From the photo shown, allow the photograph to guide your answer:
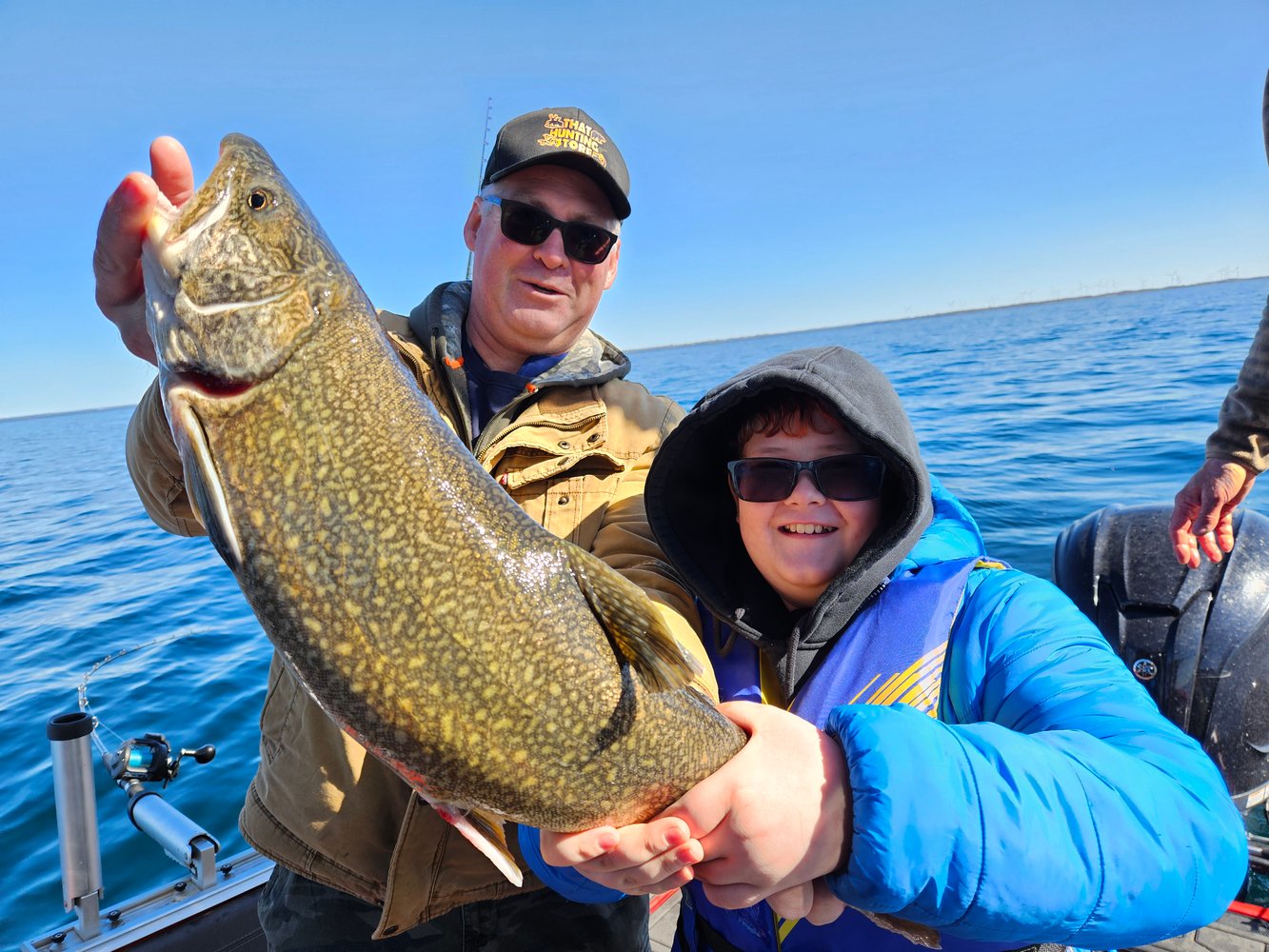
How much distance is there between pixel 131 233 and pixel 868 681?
2555 mm

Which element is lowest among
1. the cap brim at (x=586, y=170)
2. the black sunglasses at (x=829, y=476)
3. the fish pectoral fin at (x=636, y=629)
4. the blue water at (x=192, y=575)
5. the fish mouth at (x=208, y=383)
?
the blue water at (x=192, y=575)

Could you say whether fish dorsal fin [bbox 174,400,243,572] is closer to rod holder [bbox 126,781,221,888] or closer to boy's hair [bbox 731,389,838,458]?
boy's hair [bbox 731,389,838,458]

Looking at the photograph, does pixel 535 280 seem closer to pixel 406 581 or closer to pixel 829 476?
pixel 829 476

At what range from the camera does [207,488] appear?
1.89 meters

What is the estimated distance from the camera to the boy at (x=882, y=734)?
4.81 feet

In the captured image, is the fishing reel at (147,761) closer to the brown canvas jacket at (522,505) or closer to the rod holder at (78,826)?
the rod holder at (78,826)

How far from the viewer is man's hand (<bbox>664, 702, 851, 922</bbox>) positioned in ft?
5.08

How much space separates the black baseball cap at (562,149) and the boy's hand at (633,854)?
260 centimetres

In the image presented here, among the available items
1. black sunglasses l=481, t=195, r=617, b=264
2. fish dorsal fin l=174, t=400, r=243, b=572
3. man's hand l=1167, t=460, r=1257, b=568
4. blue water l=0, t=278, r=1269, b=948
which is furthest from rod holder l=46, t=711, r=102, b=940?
man's hand l=1167, t=460, r=1257, b=568

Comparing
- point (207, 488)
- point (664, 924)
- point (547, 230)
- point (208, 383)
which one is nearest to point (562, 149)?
point (547, 230)

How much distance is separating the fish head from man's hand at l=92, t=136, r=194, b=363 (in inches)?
1.6

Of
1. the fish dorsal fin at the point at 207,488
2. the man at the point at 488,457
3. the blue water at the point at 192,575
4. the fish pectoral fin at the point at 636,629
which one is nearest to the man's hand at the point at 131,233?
the man at the point at 488,457

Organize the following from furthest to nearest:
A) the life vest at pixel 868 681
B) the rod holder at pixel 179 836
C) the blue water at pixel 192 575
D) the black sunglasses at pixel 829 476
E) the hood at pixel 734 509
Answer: the blue water at pixel 192 575 < the rod holder at pixel 179 836 < the black sunglasses at pixel 829 476 < the hood at pixel 734 509 < the life vest at pixel 868 681

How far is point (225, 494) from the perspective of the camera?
1.90m
